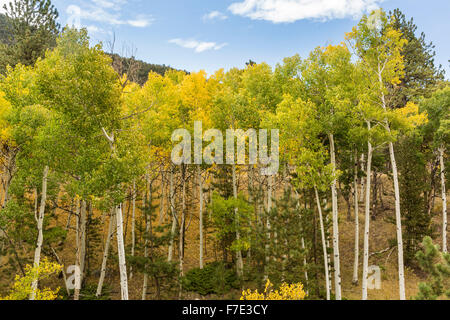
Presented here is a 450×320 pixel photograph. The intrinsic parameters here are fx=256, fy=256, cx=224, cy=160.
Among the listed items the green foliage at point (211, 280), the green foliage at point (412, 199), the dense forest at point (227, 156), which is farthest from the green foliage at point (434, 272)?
the green foliage at point (412, 199)

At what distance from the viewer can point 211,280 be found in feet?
51.8

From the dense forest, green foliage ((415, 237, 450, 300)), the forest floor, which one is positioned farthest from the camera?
the forest floor

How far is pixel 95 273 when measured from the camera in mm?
18312

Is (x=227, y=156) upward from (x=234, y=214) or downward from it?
upward

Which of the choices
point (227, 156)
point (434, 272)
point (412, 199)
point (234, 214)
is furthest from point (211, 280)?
point (412, 199)

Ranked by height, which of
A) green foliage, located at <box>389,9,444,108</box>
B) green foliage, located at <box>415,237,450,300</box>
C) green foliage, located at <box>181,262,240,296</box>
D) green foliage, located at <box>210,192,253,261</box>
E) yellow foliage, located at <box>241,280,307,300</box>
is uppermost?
green foliage, located at <box>389,9,444,108</box>

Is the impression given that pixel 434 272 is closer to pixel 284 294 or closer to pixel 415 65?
pixel 284 294

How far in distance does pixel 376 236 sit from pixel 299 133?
1449 centimetres

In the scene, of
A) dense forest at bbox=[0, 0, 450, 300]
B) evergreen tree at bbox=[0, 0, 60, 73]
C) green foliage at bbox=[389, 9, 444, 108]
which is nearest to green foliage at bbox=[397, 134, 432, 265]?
dense forest at bbox=[0, 0, 450, 300]

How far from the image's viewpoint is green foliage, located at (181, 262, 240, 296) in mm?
15234

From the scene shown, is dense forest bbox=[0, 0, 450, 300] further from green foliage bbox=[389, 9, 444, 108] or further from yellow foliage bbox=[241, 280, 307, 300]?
green foliage bbox=[389, 9, 444, 108]

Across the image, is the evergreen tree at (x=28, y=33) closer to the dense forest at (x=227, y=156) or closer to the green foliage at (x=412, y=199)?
the dense forest at (x=227, y=156)
